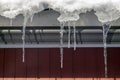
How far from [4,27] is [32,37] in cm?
35

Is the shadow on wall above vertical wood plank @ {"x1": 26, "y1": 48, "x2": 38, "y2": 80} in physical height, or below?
above

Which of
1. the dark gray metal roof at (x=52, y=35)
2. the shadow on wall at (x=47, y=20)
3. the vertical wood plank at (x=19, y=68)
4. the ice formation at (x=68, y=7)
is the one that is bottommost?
the vertical wood plank at (x=19, y=68)

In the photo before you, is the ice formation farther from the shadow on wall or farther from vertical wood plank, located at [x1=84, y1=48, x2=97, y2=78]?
vertical wood plank, located at [x1=84, y1=48, x2=97, y2=78]

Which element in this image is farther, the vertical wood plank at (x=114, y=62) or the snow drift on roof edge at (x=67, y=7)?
the vertical wood plank at (x=114, y=62)

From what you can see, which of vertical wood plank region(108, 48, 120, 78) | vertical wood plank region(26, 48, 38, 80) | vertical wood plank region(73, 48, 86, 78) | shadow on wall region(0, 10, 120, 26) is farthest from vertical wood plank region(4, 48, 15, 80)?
vertical wood plank region(108, 48, 120, 78)

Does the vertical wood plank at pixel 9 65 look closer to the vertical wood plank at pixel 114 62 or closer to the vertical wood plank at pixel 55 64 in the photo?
the vertical wood plank at pixel 55 64

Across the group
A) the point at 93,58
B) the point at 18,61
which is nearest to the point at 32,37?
the point at 18,61

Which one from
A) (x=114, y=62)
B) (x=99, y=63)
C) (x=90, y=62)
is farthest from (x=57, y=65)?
(x=114, y=62)

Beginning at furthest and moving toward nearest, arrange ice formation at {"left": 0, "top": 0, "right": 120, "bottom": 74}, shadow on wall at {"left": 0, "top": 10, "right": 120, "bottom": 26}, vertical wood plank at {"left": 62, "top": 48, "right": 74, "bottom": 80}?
vertical wood plank at {"left": 62, "top": 48, "right": 74, "bottom": 80} < shadow on wall at {"left": 0, "top": 10, "right": 120, "bottom": 26} < ice formation at {"left": 0, "top": 0, "right": 120, "bottom": 74}

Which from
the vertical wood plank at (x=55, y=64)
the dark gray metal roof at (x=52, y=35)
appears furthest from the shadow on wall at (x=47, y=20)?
the vertical wood plank at (x=55, y=64)

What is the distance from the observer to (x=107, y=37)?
128 inches

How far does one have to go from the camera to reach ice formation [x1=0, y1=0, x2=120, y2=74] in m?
2.78

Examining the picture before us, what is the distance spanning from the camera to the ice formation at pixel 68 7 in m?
2.78

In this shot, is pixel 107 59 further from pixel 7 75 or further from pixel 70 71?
pixel 7 75
